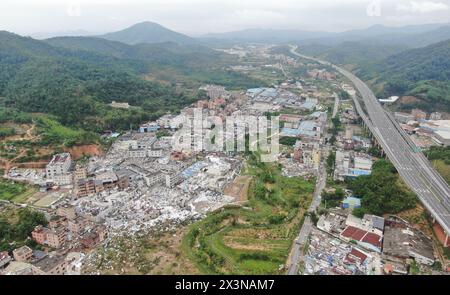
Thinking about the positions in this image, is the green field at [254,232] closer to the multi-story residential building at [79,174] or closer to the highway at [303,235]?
the highway at [303,235]

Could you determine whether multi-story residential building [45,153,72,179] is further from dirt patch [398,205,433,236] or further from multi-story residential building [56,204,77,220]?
dirt patch [398,205,433,236]

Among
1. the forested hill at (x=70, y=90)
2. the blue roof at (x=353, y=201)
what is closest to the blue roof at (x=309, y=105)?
the forested hill at (x=70, y=90)

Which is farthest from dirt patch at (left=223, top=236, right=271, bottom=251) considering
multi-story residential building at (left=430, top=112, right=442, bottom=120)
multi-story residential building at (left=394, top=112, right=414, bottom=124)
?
multi-story residential building at (left=430, top=112, right=442, bottom=120)

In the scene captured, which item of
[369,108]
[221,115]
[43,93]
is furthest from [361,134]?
[43,93]

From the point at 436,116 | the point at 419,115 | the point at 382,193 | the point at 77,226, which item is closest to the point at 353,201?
the point at 382,193

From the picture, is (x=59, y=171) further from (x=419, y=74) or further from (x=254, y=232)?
(x=419, y=74)
